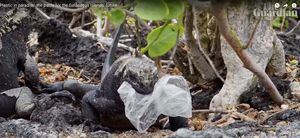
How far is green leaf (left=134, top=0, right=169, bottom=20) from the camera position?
0.82m

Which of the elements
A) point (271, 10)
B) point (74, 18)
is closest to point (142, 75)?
point (271, 10)

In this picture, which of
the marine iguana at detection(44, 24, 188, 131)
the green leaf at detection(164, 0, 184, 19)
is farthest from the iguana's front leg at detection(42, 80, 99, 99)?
the green leaf at detection(164, 0, 184, 19)

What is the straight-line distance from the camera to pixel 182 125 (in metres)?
1.50

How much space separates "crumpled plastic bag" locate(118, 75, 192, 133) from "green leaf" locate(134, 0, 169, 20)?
0.56 metres

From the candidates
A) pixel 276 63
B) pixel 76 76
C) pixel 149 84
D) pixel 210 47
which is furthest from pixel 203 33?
pixel 149 84

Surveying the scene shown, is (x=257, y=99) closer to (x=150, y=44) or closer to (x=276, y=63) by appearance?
(x=276, y=63)

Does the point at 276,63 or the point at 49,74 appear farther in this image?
the point at 49,74

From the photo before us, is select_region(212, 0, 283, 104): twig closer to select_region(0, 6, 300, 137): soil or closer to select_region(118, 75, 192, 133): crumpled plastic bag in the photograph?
select_region(0, 6, 300, 137): soil

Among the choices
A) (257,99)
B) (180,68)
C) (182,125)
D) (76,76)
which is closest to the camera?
(182,125)

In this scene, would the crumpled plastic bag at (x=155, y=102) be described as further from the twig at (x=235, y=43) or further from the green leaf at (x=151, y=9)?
the green leaf at (x=151, y=9)

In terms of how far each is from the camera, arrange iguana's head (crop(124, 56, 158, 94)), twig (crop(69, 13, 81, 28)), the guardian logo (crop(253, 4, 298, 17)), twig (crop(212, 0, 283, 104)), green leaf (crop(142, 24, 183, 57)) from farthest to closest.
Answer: twig (crop(69, 13, 81, 28)) → the guardian logo (crop(253, 4, 298, 17)) → iguana's head (crop(124, 56, 158, 94)) → green leaf (crop(142, 24, 183, 57)) → twig (crop(212, 0, 283, 104))

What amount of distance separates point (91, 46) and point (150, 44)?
147 centimetres

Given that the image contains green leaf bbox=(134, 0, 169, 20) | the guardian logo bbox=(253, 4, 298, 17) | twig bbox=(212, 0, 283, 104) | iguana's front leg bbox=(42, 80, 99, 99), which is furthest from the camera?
iguana's front leg bbox=(42, 80, 99, 99)

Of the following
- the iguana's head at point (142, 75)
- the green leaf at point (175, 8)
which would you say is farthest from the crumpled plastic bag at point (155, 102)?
the green leaf at point (175, 8)
